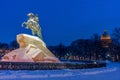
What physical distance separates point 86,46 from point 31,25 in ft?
214

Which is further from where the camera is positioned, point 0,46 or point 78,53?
point 0,46

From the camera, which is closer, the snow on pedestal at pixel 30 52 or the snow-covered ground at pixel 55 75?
the snow-covered ground at pixel 55 75

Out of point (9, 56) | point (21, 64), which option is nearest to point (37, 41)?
point (9, 56)

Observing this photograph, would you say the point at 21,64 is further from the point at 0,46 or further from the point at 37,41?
the point at 0,46

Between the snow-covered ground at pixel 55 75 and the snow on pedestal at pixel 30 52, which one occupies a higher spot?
the snow on pedestal at pixel 30 52

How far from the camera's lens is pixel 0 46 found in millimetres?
145875

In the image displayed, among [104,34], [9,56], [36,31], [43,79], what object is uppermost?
[104,34]

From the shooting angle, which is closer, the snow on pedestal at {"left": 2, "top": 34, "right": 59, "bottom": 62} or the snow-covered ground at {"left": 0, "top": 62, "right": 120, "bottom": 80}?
the snow-covered ground at {"left": 0, "top": 62, "right": 120, "bottom": 80}

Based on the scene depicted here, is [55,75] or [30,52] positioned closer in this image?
[55,75]

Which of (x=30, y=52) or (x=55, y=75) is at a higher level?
(x=30, y=52)

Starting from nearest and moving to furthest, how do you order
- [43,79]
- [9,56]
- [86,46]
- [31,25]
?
[43,79], [9,56], [31,25], [86,46]

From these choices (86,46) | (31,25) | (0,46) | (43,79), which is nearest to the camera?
(43,79)

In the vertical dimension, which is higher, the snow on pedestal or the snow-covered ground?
the snow on pedestal

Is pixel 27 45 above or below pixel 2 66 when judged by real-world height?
above
